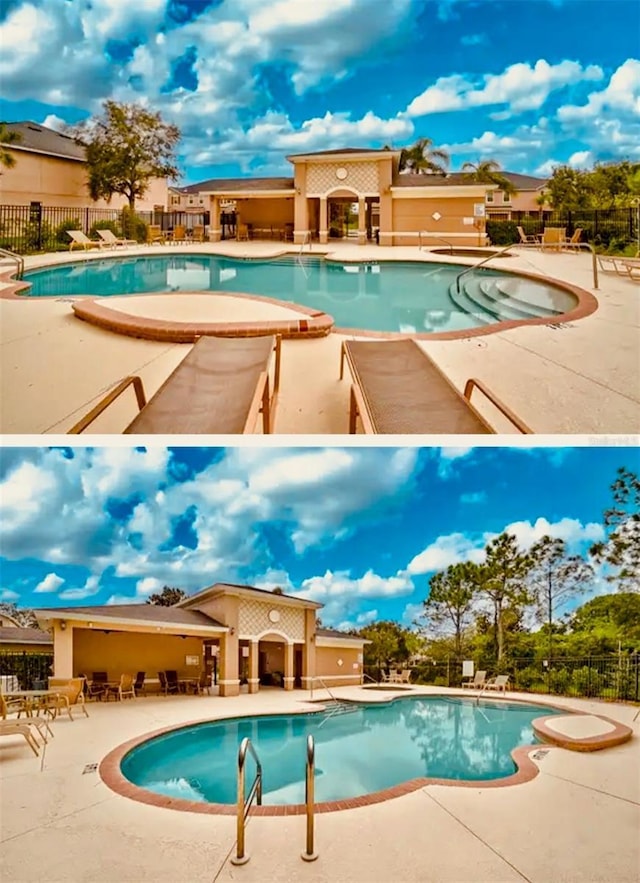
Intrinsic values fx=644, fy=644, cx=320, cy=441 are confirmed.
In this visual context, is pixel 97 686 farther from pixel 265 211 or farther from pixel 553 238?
pixel 265 211

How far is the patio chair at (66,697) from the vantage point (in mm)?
7226

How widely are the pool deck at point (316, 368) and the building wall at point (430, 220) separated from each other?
12.1 meters

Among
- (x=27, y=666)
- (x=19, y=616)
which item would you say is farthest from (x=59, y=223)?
(x=27, y=666)

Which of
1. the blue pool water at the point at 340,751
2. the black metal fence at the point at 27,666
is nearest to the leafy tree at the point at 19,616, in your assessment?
the black metal fence at the point at 27,666

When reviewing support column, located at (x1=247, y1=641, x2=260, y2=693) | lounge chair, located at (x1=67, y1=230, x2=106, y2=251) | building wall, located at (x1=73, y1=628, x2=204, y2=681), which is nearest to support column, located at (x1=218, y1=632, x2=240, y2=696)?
support column, located at (x1=247, y1=641, x2=260, y2=693)

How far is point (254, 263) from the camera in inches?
471

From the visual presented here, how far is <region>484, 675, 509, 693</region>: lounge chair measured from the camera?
389 inches

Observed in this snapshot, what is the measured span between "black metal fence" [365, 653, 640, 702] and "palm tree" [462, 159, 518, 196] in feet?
43.4

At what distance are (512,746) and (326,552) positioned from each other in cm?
324

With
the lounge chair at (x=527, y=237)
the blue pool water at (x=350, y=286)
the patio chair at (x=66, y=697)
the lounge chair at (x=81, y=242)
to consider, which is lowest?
the patio chair at (x=66, y=697)

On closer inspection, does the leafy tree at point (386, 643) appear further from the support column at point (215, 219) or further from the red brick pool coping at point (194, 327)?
the support column at point (215, 219)

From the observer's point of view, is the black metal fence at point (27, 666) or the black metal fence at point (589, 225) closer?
the black metal fence at point (27, 666)

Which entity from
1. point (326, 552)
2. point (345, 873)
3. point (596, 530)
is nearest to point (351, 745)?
point (326, 552)

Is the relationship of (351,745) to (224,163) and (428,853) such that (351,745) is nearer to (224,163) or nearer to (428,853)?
(428,853)
